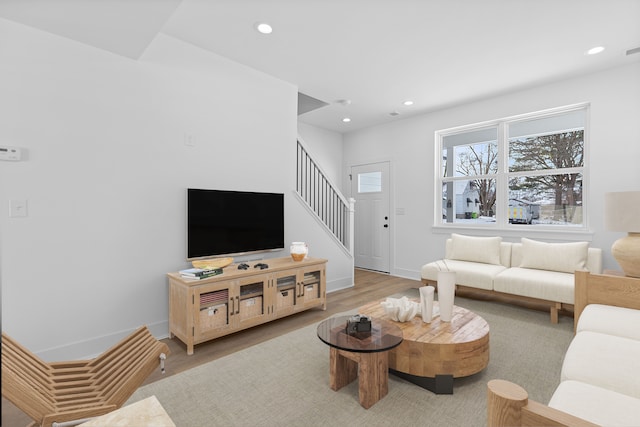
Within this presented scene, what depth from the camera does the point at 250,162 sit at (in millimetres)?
3805

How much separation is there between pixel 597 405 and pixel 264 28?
3363 millimetres

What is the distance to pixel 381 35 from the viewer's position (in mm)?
3143

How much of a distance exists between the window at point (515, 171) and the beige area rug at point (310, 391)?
1.98 metres

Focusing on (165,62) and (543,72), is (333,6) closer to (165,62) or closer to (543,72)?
(165,62)

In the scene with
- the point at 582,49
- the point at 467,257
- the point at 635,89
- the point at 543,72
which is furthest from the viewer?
the point at 467,257

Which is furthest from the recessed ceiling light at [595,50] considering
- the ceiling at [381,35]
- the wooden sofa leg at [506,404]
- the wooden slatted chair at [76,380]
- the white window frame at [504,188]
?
the wooden slatted chair at [76,380]

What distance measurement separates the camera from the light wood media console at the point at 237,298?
2805 millimetres

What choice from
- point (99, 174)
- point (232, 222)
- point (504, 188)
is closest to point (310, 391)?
point (232, 222)

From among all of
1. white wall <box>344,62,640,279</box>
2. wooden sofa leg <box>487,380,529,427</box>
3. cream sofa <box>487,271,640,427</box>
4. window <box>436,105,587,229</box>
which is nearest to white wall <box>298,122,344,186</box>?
white wall <box>344,62,640,279</box>

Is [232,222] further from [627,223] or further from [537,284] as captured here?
[627,223]

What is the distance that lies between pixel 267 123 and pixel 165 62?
122 cm

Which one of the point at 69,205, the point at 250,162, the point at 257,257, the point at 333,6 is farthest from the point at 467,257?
the point at 69,205

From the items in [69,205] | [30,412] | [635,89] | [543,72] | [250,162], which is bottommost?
[30,412]

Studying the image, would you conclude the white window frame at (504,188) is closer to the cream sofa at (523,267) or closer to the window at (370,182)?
the cream sofa at (523,267)
